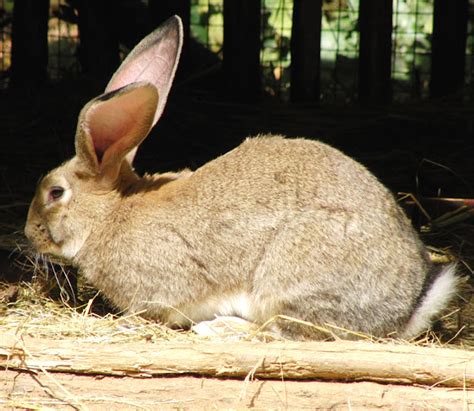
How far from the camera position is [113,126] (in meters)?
4.45

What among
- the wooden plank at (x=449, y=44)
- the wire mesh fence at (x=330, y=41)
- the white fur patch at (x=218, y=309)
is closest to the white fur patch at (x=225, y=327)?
the white fur patch at (x=218, y=309)

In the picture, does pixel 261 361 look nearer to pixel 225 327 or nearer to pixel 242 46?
pixel 225 327

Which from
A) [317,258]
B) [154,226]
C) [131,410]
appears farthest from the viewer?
[154,226]

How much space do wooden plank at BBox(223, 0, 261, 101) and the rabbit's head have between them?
7.72ft

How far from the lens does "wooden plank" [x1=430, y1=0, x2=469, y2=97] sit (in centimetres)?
727

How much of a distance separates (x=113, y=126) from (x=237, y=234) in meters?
0.73

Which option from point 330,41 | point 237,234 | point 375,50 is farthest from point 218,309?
point 330,41

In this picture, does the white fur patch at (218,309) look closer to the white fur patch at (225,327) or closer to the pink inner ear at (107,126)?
the white fur patch at (225,327)

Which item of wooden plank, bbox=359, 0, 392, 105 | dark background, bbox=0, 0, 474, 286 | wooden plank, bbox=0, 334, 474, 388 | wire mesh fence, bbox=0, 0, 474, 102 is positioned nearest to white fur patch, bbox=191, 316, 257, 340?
wooden plank, bbox=0, 334, 474, 388

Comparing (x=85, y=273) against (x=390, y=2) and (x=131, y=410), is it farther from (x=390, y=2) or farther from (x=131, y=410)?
(x=390, y=2)

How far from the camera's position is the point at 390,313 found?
4.22 m

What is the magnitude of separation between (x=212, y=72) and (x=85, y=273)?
10.1ft

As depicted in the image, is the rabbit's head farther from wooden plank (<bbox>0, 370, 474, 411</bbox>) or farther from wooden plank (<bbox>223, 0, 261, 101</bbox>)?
wooden plank (<bbox>223, 0, 261, 101</bbox>)

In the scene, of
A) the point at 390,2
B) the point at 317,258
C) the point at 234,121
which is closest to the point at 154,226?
the point at 317,258
